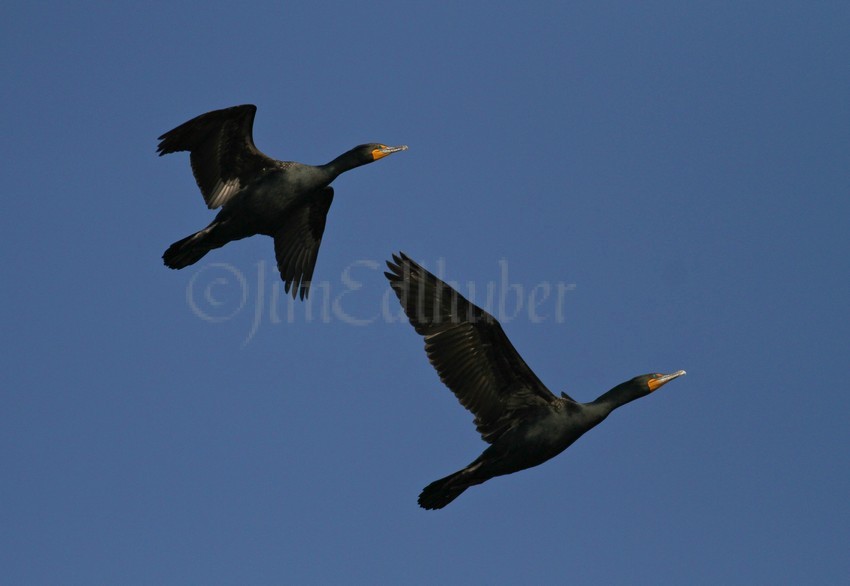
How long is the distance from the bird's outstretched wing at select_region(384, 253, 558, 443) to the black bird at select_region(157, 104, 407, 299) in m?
3.23

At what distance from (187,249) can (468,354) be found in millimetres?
4380

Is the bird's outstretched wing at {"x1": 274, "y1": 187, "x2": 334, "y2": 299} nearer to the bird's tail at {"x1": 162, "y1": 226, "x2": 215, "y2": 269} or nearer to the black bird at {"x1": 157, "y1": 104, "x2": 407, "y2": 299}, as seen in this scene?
the black bird at {"x1": 157, "y1": 104, "x2": 407, "y2": 299}

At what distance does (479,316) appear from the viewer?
12.6 m

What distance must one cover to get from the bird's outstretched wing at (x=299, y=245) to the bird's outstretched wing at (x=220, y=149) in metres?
1.27

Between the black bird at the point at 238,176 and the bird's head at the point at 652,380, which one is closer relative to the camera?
the bird's head at the point at 652,380

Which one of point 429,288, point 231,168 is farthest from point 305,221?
point 429,288

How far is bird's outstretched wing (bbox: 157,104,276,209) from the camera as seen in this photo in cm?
1559

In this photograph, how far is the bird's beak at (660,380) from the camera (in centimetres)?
1338

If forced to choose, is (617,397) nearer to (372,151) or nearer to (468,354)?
(468,354)

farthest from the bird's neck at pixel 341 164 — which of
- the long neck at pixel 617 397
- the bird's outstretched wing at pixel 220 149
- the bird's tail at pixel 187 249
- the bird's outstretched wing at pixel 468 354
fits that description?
the long neck at pixel 617 397

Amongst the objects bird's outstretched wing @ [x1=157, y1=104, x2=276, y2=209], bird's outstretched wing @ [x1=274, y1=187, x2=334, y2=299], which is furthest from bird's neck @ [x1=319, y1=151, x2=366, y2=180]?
bird's outstretched wing @ [x1=274, y1=187, x2=334, y2=299]

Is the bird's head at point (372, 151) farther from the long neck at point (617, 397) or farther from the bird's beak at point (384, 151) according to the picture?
the long neck at point (617, 397)

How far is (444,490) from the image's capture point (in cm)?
1263

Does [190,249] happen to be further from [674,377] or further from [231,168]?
[674,377]
